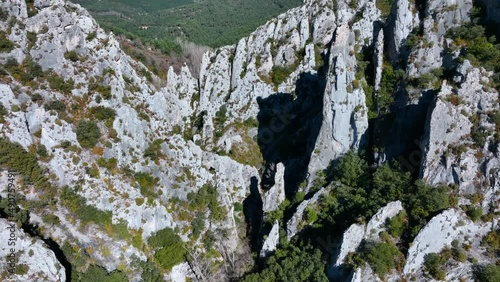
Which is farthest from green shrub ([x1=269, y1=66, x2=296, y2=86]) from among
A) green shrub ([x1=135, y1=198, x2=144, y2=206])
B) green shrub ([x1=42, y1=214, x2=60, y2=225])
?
green shrub ([x1=42, y1=214, x2=60, y2=225])

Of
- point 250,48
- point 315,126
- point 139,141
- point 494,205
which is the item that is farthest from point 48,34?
point 494,205

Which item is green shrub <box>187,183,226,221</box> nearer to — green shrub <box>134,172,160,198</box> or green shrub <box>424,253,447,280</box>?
green shrub <box>134,172,160,198</box>

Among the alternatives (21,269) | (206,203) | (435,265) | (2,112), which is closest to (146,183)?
(206,203)

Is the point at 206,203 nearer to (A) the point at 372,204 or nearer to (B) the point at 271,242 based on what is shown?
(B) the point at 271,242

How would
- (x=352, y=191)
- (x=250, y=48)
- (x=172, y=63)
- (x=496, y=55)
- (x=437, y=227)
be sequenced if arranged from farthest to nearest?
1. (x=172, y=63)
2. (x=250, y=48)
3. (x=352, y=191)
4. (x=496, y=55)
5. (x=437, y=227)

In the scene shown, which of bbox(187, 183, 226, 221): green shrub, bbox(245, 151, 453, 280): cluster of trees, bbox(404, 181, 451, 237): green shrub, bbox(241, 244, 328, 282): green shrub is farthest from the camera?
bbox(187, 183, 226, 221): green shrub

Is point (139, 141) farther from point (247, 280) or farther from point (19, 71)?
point (247, 280)

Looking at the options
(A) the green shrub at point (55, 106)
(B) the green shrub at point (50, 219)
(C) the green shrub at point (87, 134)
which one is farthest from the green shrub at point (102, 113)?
(B) the green shrub at point (50, 219)

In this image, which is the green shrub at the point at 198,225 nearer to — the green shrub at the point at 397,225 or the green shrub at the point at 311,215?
the green shrub at the point at 311,215
